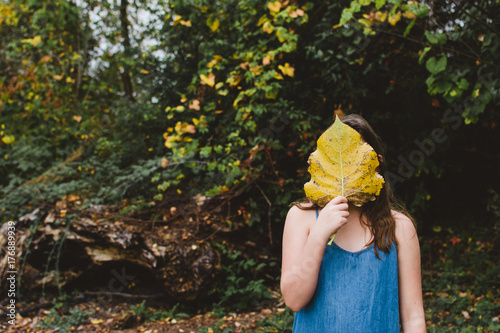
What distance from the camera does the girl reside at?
1.05 metres

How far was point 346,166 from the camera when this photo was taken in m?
1.03

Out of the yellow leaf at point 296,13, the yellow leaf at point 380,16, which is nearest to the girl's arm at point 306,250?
the yellow leaf at point 380,16

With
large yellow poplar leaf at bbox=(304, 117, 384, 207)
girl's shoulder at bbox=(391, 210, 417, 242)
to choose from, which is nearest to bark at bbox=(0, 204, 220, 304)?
girl's shoulder at bbox=(391, 210, 417, 242)

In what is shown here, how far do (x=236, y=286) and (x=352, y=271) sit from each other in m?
2.70

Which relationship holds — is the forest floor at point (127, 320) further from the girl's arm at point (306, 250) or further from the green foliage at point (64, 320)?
the girl's arm at point (306, 250)

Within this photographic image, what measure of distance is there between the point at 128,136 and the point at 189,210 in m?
1.93

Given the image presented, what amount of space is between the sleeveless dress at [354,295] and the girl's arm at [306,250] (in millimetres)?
64

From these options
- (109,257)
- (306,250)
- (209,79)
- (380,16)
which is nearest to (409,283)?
(306,250)

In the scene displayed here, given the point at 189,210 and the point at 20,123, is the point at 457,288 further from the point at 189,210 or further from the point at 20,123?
the point at 20,123

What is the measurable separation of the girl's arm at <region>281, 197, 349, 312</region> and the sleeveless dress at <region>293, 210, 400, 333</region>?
64mm

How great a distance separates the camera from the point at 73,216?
373 centimetres

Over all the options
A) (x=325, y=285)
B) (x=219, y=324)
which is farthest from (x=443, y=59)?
(x=219, y=324)

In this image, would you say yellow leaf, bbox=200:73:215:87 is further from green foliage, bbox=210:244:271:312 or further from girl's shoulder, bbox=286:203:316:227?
girl's shoulder, bbox=286:203:316:227

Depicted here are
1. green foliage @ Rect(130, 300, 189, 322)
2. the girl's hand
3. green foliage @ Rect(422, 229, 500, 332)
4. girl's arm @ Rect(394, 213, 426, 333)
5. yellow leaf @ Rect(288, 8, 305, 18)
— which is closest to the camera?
the girl's hand
